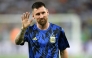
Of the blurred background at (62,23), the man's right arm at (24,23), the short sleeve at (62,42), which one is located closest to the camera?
the man's right arm at (24,23)

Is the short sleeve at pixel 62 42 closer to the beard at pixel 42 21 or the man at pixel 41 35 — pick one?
the man at pixel 41 35

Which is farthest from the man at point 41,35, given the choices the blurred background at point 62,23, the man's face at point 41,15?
the blurred background at point 62,23

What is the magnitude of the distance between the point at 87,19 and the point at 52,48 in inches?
529

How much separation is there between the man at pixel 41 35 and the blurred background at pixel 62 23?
8586 millimetres

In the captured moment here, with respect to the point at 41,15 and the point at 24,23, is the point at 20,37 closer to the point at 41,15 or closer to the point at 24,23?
the point at 24,23

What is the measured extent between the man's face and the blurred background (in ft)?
28.7

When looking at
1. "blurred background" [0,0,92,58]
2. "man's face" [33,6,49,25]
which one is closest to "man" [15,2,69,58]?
"man's face" [33,6,49,25]

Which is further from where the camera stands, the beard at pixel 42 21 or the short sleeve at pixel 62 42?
the short sleeve at pixel 62 42

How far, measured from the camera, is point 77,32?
17.0 m

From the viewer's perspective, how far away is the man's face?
583 cm

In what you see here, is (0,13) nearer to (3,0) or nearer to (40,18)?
(3,0)

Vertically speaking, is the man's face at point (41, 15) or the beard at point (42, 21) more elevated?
the man's face at point (41, 15)

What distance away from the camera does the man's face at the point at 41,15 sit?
583cm

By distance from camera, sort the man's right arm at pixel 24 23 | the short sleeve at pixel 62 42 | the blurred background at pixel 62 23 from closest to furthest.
→ the man's right arm at pixel 24 23 → the short sleeve at pixel 62 42 → the blurred background at pixel 62 23
